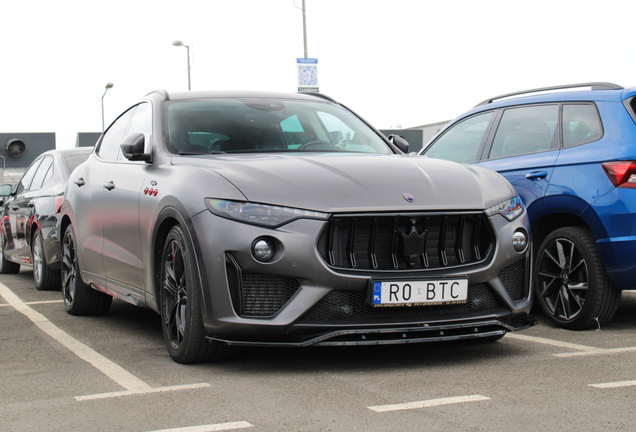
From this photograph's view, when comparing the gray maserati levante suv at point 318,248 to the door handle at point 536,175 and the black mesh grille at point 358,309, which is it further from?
the door handle at point 536,175

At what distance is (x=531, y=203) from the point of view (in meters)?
5.92

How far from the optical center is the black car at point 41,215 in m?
7.96

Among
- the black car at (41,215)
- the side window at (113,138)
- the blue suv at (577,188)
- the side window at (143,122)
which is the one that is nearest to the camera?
the blue suv at (577,188)

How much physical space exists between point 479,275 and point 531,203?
5.99 feet

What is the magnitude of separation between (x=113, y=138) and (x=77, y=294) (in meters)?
1.34

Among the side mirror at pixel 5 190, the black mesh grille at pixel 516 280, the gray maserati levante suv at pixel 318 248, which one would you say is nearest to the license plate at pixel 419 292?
the gray maserati levante suv at pixel 318 248

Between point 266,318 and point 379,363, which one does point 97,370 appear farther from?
point 379,363

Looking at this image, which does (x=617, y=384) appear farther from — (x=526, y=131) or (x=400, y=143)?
(x=526, y=131)

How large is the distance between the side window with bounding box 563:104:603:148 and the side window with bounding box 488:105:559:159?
10cm

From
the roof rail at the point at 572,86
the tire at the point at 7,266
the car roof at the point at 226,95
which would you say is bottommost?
the tire at the point at 7,266

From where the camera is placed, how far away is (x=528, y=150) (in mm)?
6195

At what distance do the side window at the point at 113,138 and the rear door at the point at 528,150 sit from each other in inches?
116

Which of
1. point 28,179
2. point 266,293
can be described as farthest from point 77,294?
point 28,179

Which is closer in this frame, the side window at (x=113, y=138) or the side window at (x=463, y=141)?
the side window at (x=113, y=138)
